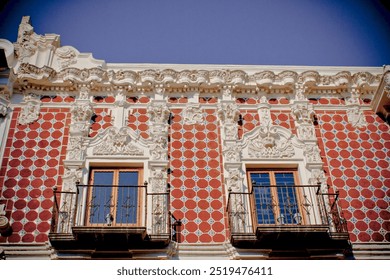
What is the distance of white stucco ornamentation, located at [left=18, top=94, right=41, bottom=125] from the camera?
1208cm

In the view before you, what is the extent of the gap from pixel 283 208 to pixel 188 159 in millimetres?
2208

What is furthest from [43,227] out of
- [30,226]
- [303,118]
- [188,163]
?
[303,118]

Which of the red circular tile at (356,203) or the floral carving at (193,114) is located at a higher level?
the floral carving at (193,114)

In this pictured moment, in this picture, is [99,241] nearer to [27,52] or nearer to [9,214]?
[9,214]

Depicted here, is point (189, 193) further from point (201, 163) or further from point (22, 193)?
point (22, 193)

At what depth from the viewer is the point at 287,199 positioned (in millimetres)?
10789

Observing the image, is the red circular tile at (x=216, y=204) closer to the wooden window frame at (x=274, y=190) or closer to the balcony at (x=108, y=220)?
the wooden window frame at (x=274, y=190)

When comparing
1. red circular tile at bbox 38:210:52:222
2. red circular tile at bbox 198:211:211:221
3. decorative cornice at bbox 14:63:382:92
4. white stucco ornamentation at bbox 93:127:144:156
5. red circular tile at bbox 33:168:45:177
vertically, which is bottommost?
red circular tile at bbox 198:211:211:221

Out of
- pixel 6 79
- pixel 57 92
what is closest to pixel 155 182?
pixel 57 92

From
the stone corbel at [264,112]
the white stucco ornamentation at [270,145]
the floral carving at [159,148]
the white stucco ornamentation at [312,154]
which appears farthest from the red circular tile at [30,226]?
the white stucco ornamentation at [312,154]

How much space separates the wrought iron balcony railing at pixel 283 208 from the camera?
10422 mm

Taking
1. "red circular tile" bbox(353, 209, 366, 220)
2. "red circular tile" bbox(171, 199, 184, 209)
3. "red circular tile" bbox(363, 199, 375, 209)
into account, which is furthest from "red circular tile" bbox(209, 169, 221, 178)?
"red circular tile" bbox(363, 199, 375, 209)

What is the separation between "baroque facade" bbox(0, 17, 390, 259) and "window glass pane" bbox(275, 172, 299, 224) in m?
0.02

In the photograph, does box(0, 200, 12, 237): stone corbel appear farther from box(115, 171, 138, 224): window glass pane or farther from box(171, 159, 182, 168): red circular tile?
box(171, 159, 182, 168): red circular tile
